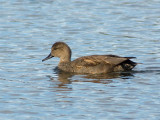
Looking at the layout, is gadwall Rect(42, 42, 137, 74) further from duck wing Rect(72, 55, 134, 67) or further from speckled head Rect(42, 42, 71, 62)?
speckled head Rect(42, 42, 71, 62)

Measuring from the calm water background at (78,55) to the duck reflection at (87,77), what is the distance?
0.08 feet

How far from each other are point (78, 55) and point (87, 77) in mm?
2505

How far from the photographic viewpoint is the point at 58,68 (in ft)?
49.3

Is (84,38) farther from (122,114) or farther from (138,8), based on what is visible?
(122,114)

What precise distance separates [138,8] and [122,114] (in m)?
14.0

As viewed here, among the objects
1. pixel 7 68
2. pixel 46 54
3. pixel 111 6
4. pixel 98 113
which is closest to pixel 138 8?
pixel 111 6

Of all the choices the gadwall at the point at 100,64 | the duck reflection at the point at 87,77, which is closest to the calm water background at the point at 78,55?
the duck reflection at the point at 87,77

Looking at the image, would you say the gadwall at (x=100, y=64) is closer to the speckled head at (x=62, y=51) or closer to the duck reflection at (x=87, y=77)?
the duck reflection at (x=87, y=77)

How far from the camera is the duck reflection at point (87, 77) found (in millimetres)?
13227

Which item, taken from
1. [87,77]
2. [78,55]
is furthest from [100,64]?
[78,55]

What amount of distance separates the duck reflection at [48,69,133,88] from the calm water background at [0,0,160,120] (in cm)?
2

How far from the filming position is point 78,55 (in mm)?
16297

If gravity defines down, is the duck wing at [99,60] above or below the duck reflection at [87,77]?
above

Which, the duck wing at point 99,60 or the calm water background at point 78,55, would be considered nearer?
the calm water background at point 78,55
